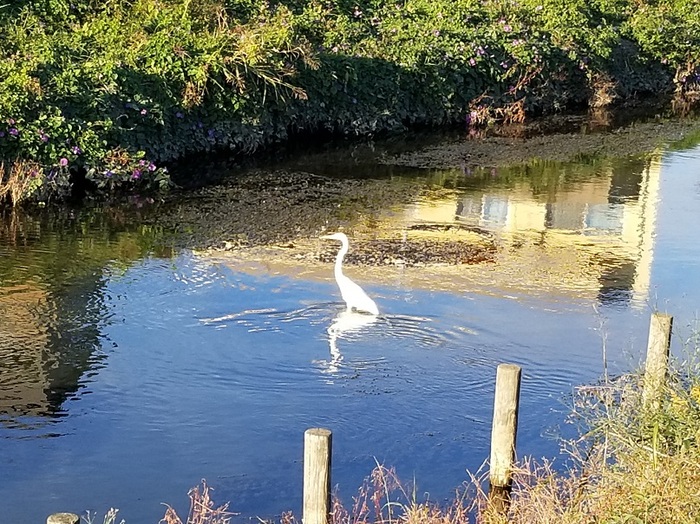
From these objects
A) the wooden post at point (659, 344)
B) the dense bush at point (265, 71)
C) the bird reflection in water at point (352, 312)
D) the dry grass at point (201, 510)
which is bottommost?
the dry grass at point (201, 510)

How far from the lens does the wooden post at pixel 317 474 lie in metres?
5.64

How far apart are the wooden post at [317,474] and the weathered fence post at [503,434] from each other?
1.53m

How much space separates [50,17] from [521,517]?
18.9 metres

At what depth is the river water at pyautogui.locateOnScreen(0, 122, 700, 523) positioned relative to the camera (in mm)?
8281

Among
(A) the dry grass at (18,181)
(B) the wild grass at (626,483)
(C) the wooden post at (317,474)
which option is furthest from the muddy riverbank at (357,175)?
(C) the wooden post at (317,474)

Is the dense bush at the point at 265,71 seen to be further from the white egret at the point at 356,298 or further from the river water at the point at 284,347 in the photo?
the white egret at the point at 356,298

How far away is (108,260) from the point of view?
14.1 metres

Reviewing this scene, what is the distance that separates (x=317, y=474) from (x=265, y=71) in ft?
51.5

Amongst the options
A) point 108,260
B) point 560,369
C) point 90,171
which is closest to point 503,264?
point 560,369

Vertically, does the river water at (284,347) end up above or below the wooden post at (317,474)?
below

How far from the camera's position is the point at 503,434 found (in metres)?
7.23

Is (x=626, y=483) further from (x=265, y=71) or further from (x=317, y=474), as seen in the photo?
(x=265, y=71)

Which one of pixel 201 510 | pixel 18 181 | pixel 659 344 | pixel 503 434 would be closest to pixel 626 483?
pixel 503 434

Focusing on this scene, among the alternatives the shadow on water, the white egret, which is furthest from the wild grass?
the white egret
